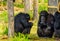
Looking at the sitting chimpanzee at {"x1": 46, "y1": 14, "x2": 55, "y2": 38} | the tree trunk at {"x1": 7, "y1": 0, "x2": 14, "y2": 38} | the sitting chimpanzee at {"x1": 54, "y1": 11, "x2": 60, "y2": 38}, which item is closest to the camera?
the tree trunk at {"x1": 7, "y1": 0, "x2": 14, "y2": 38}

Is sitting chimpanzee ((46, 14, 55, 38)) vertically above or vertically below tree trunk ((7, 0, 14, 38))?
below

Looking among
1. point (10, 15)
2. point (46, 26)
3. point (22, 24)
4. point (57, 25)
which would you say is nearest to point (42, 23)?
point (46, 26)

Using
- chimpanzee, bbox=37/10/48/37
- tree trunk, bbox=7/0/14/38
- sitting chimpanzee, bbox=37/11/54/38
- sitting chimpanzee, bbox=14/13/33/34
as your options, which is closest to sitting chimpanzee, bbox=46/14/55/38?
sitting chimpanzee, bbox=37/11/54/38

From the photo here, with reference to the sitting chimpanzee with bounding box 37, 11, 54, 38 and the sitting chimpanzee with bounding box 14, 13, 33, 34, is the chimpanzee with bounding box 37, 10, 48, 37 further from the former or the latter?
the sitting chimpanzee with bounding box 14, 13, 33, 34

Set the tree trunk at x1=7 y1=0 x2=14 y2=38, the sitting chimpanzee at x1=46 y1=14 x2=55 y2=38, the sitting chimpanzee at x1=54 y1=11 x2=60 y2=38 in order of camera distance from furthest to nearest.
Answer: the sitting chimpanzee at x1=46 y1=14 x2=55 y2=38 → the sitting chimpanzee at x1=54 y1=11 x2=60 y2=38 → the tree trunk at x1=7 y1=0 x2=14 y2=38

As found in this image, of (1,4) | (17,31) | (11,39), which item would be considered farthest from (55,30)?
(1,4)

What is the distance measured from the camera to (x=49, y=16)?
696 cm

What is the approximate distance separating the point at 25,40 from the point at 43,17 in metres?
1.23

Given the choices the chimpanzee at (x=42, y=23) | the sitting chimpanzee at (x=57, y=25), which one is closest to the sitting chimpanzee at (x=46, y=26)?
the chimpanzee at (x=42, y=23)

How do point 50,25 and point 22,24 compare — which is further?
point 22,24

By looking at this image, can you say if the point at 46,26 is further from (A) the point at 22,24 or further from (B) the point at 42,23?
(A) the point at 22,24

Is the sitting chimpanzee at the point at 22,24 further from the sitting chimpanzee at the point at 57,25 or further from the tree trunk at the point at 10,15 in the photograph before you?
the tree trunk at the point at 10,15

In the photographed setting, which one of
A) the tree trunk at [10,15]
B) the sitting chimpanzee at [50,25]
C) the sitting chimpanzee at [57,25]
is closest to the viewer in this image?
the tree trunk at [10,15]

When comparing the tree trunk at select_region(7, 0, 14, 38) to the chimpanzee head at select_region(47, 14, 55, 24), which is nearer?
the tree trunk at select_region(7, 0, 14, 38)
